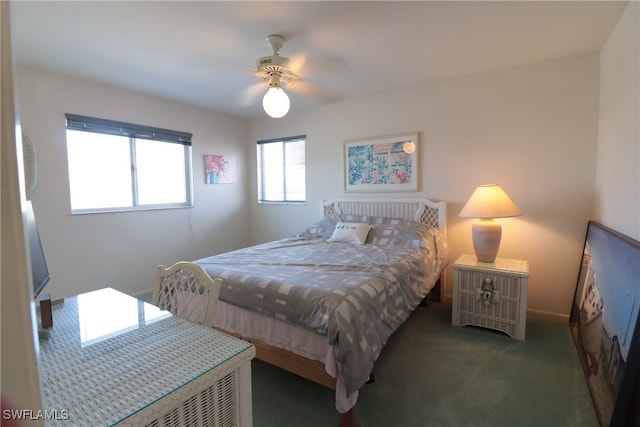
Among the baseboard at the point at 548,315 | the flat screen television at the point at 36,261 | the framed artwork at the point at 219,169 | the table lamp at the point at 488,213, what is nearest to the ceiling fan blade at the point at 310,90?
the framed artwork at the point at 219,169

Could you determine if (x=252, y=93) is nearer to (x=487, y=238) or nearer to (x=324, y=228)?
(x=324, y=228)

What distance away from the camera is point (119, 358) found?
0.87 m

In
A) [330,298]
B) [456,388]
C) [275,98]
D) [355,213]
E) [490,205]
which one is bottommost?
[456,388]

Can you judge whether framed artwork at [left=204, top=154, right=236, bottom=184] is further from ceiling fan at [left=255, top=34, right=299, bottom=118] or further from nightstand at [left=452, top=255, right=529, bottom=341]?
nightstand at [left=452, top=255, right=529, bottom=341]

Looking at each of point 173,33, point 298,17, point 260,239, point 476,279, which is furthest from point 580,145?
point 260,239

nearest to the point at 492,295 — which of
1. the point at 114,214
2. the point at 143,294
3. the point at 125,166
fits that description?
the point at 143,294

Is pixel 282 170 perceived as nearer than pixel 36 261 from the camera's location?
No

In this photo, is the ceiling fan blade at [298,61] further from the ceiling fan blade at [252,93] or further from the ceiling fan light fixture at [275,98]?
the ceiling fan blade at [252,93]

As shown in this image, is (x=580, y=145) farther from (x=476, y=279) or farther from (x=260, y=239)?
(x=260, y=239)

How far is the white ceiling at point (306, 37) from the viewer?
1.82 metres

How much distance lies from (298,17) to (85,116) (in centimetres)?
249

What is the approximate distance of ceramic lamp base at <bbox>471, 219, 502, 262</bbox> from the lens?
2.57m

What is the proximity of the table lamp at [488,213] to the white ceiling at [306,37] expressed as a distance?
47.3 inches

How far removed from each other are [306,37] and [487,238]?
2.25m
